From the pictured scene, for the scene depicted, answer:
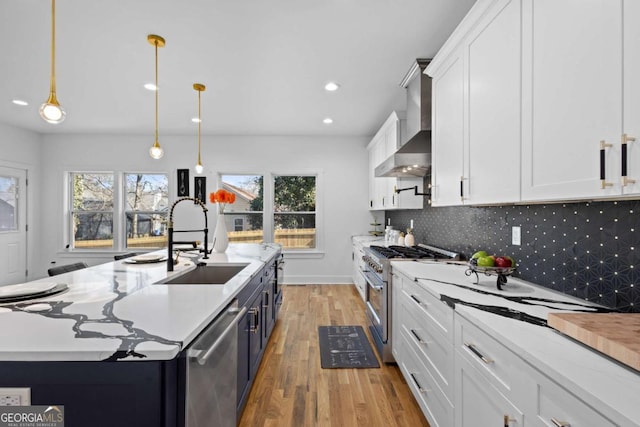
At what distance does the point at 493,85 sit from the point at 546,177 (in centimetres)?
64

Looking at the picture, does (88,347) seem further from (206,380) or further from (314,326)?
(314,326)

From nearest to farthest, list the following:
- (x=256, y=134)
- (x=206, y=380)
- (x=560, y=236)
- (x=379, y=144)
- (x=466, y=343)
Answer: (x=206, y=380) < (x=466, y=343) < (x=560, y=236) < (x=379, y=144) < (x=256, y=134)

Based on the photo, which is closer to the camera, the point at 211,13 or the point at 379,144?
the point at 211,13

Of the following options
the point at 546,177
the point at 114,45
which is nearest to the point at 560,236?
the point at 546,177

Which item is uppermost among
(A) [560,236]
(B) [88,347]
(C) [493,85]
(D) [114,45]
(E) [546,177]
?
(D) [114,45]

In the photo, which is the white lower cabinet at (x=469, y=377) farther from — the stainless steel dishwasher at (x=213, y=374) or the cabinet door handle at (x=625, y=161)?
the stainless steel dishwasher at (x=213, y=374)

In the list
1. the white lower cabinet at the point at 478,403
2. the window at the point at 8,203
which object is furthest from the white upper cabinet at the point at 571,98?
the window at the point at 8,203

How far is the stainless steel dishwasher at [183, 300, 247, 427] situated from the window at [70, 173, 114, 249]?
5368 millimetres

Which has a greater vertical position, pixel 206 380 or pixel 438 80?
pixel 438 80

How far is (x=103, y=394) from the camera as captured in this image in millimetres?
913

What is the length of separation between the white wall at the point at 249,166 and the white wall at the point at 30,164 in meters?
0.10

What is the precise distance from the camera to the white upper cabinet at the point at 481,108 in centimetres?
145

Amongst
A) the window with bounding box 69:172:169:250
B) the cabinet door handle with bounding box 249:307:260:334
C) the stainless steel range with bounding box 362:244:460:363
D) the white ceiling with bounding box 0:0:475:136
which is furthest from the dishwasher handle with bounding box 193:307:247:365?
the window with bounding box 69:172:169:250

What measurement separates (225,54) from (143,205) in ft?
13.2
